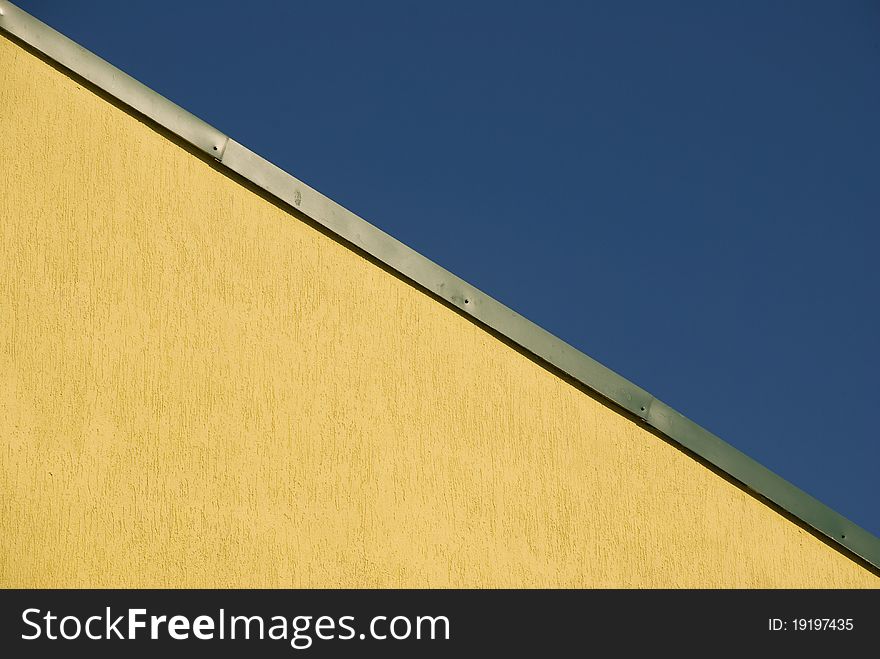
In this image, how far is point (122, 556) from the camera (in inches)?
132

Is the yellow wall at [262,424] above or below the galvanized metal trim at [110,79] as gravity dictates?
below

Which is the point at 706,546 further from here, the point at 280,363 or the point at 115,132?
the point at 115,132

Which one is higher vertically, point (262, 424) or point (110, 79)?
point (110, 79)

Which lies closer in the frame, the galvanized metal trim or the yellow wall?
the yellow wall

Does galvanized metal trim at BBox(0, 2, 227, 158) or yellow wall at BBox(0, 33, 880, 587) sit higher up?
galvanized metal trim at BBox(0, 2, 227, 158)

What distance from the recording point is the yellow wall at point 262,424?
3393mm

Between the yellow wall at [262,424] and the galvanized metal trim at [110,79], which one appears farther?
the galvanized metal trim at [110,79]

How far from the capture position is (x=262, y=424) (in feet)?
11.4

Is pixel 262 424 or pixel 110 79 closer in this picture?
pixel 262 424

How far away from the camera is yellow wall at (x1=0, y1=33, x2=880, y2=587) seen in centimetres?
339
